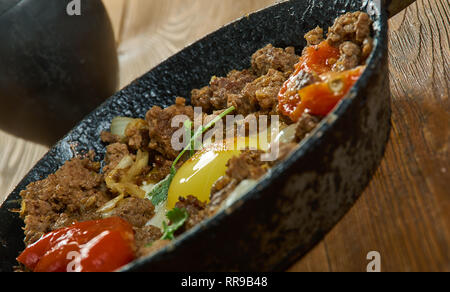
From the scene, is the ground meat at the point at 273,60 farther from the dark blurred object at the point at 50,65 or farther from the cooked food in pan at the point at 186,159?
the dark blurred object at the point at 50,65

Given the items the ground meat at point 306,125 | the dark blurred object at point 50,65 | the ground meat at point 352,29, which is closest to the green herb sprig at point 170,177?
the ground meat at point 352,29

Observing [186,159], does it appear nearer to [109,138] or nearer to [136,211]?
[136,211]

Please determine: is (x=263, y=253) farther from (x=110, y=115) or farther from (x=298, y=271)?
(x=110, y=115)

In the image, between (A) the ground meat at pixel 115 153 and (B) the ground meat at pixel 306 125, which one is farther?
(A) the ground meat at pixel 115 153

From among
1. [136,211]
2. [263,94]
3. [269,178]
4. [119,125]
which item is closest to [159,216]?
[136,211]

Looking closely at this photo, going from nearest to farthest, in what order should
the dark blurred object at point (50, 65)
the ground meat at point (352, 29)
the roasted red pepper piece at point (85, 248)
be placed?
the roasted red pepper piece at point (85, 248) → the ground meat at point (352, 29) → the dark blurred object at point (50, 65)

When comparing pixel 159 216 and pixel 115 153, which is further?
pixel 115 153
